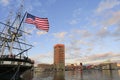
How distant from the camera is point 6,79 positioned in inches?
1775

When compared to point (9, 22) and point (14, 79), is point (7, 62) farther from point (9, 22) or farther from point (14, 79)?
point (9, 22)

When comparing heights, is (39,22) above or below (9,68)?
above

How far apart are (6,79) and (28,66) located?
26.5ft

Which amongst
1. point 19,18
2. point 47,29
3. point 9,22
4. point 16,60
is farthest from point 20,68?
point 9,22

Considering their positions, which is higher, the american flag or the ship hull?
the american flag

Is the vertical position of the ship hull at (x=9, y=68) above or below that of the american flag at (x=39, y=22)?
below

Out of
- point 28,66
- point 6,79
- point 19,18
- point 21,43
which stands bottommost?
point 6,79

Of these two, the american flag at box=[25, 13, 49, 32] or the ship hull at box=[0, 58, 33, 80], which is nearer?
the american flag at box=[25, 13, 49, 32]

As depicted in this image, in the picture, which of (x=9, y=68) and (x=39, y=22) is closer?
(x=39, y=22)

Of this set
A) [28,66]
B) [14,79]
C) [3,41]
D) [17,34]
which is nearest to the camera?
[14,79]

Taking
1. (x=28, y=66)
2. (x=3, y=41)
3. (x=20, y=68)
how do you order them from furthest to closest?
(x=3, y=41)
(x=28, y=66)
(x=20, y=68)

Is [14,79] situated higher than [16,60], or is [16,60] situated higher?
[16,60]

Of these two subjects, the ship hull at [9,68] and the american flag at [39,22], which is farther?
the ship hull at [9,68]

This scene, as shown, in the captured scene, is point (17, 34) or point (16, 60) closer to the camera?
point (16, 60)
